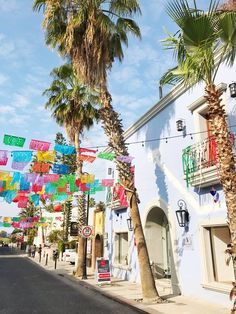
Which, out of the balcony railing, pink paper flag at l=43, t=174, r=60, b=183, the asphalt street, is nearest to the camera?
the asphalt street

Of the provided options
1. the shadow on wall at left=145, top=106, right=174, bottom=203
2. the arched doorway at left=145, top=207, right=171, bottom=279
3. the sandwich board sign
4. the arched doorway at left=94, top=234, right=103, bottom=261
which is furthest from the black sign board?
the shadow on wall at left=145, top=106, right=174, bottom=203

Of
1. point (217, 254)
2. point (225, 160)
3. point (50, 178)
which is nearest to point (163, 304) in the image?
point (217, 254)

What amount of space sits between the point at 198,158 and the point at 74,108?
10.7m

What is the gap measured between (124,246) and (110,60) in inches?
436

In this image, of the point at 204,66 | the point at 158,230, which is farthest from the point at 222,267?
the point at 204,66

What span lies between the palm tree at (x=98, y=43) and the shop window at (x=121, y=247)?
25.4ft

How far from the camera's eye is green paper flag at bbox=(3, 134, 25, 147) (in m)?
12.4

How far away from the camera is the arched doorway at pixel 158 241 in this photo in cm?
1493

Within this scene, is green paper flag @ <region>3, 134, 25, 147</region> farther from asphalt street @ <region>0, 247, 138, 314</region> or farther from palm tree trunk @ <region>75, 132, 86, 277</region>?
palm tree trunk @ <region>75, 132, 86, 277</region>

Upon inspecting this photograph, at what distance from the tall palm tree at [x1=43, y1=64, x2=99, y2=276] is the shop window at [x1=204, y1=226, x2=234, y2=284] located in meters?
10.1

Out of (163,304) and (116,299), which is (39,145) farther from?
(163,304)

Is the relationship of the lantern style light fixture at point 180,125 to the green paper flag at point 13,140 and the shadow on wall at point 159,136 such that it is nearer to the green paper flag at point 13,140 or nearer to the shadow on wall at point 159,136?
the shadow on wall at point 159,136

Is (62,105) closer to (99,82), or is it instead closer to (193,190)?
(99,82)

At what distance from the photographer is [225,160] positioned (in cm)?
664
